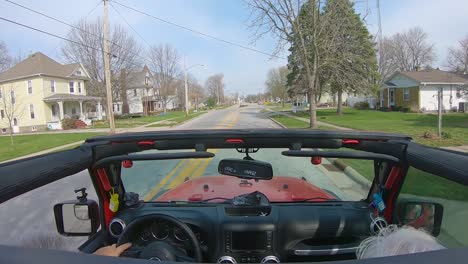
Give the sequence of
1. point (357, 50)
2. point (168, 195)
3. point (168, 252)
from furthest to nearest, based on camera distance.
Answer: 1. point (357, 50)
2. point (168, 195)
3. point (168, 252)

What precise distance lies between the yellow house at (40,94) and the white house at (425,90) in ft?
124

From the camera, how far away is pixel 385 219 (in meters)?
2.78

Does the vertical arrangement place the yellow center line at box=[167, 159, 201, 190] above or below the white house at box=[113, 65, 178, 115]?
below

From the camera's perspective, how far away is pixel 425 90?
42375 mm

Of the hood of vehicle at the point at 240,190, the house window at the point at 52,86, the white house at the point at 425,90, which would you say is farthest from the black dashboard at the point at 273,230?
the house window at the point at 52,86

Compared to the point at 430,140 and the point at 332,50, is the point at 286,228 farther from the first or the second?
the point at 332,50

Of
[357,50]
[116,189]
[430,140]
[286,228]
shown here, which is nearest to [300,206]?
[286,228]

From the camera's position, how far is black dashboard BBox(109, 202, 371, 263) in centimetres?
254

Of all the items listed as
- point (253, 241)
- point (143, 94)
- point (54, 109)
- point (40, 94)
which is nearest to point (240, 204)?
point (253, 241)

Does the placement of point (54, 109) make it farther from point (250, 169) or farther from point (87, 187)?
point (250, 169)

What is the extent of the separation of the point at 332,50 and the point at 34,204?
71.1 feet

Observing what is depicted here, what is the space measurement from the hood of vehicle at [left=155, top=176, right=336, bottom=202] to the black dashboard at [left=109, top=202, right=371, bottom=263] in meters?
0.39

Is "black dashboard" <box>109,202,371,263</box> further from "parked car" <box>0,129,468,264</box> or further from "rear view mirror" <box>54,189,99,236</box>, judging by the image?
"rear view mirror" <box>54,189,99,236</box>

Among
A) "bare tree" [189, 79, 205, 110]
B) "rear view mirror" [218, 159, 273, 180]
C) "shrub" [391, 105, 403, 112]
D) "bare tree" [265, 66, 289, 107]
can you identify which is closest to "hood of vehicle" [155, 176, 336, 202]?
"rear view mirror" [218, 159, 273, 180]
